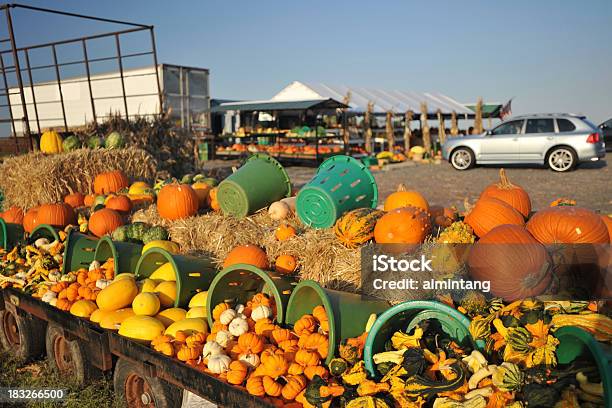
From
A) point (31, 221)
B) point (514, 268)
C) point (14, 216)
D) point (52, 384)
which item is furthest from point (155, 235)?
point (514, 268)

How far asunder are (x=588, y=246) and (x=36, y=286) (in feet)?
16.2

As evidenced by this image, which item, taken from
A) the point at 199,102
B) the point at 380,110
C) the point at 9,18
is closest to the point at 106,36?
the point at 9,18

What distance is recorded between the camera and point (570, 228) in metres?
3.66

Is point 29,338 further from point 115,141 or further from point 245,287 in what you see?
point 115,141

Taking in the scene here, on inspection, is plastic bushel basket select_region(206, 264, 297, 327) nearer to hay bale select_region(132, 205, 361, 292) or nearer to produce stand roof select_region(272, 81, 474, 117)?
hay bale select_region(132, 205, 361, 292)

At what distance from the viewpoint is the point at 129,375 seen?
3752mm

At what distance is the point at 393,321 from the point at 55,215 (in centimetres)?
534

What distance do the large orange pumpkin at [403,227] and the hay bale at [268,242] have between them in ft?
0.94

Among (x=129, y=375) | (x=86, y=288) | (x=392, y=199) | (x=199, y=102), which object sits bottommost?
(x=129, y=375)

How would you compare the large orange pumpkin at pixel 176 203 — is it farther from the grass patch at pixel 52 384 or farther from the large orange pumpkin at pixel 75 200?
the large orange pumpkin at pixel 75 200

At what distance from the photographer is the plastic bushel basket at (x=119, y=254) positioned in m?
4.70

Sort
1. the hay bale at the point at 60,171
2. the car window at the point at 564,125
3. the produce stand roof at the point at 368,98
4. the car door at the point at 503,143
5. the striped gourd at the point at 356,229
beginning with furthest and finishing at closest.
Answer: the produce stand roof at the point at 368,98
the car door at the point at 503,143
the car window at the point at 564,125
the hay bale at the point at 60,171
the striped gourd at the point at 356,229

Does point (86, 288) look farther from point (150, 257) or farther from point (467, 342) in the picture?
point (467, 342)

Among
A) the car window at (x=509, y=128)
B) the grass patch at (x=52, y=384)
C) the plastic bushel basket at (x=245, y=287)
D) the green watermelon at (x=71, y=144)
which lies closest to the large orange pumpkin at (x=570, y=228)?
the plastic bushel basket at (x=245, y=287)
